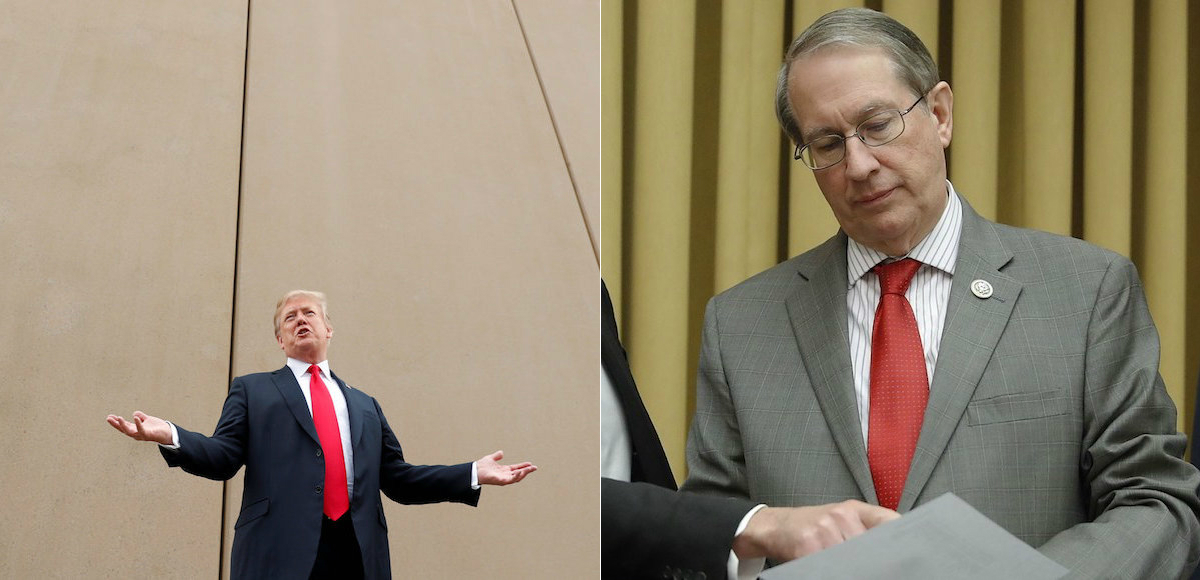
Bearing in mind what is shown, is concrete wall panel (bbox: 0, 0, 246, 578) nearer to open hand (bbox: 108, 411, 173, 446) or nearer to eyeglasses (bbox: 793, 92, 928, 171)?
open hand (bbox: 108, 411, 173, 446)

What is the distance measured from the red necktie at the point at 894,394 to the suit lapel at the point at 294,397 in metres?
0.69

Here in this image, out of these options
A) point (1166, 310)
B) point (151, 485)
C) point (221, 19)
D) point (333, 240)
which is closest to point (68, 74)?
point (221, 19)

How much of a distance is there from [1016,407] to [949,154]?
116 cm

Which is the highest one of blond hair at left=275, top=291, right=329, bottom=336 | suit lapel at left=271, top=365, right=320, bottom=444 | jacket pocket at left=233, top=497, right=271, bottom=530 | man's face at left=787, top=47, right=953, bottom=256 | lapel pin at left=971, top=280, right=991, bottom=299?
man's face at left=787, top=47, right=953, bottom=256

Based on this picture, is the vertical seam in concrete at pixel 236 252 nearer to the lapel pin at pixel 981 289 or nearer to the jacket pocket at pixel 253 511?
the jacket pocket at pixel 253 511

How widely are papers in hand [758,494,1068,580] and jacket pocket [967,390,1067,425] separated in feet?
1.73

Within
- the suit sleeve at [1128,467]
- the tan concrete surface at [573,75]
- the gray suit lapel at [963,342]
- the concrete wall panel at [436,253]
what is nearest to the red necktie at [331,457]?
the concrete wall panel at [436,253]

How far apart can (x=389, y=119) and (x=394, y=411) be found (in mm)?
484

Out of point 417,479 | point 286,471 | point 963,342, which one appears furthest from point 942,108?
point 286,471

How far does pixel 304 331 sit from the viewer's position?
59.1 inches

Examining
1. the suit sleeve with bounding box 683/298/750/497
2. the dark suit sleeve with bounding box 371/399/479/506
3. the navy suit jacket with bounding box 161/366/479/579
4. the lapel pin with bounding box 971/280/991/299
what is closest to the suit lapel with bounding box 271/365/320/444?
the navy suit jacket with bounding box 161/366/479/579

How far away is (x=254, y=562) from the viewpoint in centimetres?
134

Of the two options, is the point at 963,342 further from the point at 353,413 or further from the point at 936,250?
the point at 353,413

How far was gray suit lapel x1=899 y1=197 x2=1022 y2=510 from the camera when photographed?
1275 millimetres
